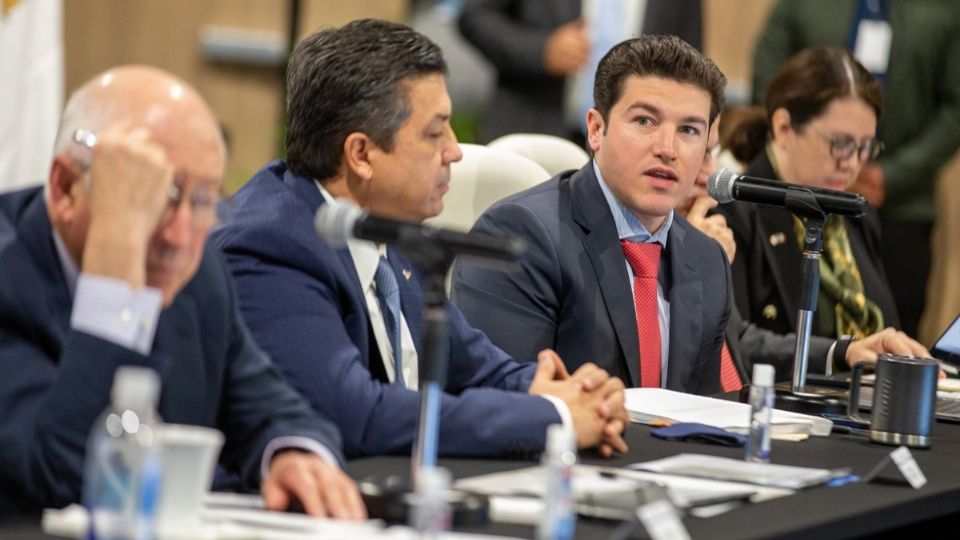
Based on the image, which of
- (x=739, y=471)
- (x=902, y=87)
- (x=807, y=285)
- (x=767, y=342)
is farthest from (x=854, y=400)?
(x=902, y=87)

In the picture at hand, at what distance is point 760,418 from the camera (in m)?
2.52

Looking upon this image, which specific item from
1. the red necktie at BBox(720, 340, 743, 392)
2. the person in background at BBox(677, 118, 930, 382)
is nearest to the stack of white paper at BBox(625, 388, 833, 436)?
the red necktie at BBox(720, 340, 743, 392)

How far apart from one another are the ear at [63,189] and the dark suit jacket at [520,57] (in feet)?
12.8

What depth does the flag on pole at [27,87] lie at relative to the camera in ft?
15.1

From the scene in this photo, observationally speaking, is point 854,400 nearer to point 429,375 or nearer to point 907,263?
point 429,375

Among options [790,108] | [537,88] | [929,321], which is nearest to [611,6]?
[537,88]

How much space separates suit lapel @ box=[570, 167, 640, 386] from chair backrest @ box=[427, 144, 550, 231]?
59cm

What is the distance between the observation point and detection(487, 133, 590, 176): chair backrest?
14.7 feet

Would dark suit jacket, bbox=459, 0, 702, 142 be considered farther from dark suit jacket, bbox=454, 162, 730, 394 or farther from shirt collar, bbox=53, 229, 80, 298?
shirt collar, bbox=53, 229, 80, 298

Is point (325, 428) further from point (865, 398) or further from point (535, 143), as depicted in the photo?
point (535, 143)

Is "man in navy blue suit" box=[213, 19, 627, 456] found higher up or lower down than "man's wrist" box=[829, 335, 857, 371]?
higher up

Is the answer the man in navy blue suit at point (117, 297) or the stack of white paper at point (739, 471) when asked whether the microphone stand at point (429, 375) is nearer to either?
the man in navy blue suit at point (117, 297)

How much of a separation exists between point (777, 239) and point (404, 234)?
8.63ft

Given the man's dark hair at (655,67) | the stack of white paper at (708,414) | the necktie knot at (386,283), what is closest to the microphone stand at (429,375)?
the necktie knot at (386,283)
